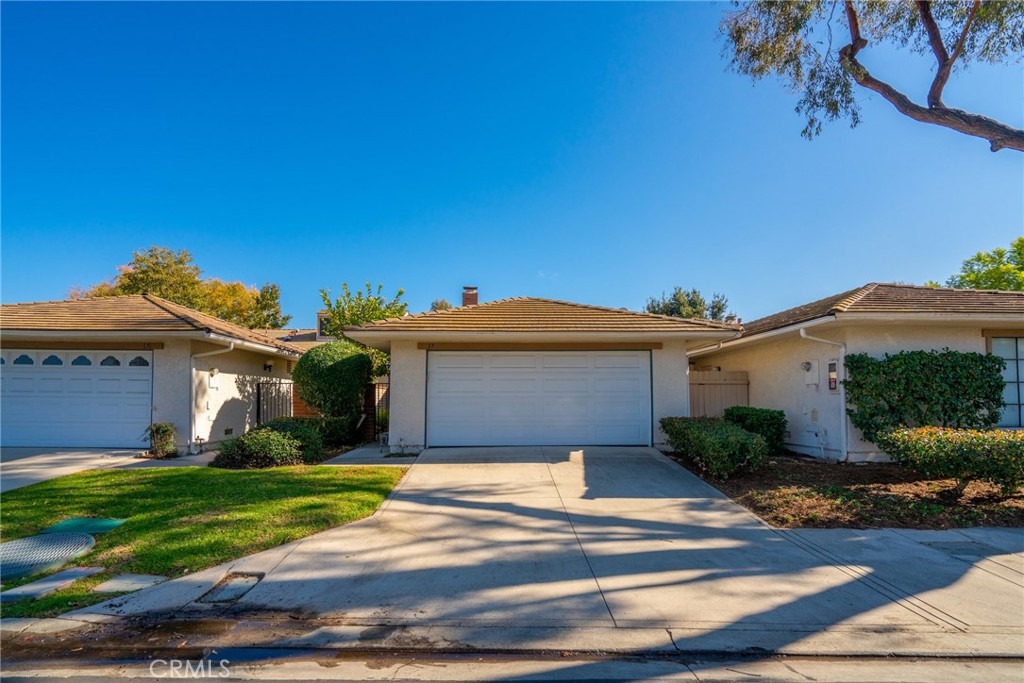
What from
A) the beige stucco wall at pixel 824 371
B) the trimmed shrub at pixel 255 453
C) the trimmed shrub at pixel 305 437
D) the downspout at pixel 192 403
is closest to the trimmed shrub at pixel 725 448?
the beige stucco wall at pixel 824 371

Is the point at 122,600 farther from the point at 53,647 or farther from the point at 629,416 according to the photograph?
the point at 629,416

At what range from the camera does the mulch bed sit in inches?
269

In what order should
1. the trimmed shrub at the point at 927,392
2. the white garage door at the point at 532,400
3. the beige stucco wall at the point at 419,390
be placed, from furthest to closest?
the white garage door at the point at 532,400
the beige stucco wall at the point at 419,390
the trimmed shrub at the point at 927,392

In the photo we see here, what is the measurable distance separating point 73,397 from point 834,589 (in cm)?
1502

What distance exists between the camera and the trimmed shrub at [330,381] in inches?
543

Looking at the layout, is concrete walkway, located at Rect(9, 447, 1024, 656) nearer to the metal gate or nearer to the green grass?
the green grass

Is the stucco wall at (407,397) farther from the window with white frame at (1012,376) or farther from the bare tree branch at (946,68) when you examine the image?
the window with white frame at (1012,376)

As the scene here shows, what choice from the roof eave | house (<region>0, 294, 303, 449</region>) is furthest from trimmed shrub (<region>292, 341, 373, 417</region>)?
the roof eave

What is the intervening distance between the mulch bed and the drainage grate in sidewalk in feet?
20.2

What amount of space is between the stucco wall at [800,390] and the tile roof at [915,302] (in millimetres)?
728

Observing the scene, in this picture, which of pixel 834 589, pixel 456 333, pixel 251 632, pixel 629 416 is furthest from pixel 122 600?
pixel 629 416

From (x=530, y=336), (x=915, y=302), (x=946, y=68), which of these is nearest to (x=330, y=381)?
(x=530, y=336)

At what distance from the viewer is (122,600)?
14.9ft

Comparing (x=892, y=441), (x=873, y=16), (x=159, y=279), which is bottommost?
(x=892, y=441)
